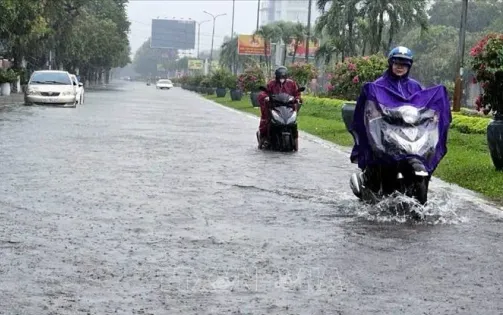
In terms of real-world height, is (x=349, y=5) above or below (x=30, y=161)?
above

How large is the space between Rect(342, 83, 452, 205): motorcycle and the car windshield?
96.2 feet

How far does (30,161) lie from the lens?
14.2 m

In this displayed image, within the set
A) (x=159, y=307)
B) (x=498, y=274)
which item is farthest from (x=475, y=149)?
(x=159, y=307)

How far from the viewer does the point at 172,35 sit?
175625 millimetres

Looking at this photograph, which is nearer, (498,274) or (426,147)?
(498,274)

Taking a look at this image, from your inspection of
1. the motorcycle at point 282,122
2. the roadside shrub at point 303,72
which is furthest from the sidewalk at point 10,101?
the motorcycle at point 282,122

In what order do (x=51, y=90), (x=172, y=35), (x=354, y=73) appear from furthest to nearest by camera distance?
(x=172, y=35) < (x=51, y=90) < (x=354, y=73)

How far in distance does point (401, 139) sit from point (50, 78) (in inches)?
1195

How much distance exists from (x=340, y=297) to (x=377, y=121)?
4.25 meters

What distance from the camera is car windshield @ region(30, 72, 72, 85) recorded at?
126ft

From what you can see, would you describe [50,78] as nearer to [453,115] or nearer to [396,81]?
[453,115]

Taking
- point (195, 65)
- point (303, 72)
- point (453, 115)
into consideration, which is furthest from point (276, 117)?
point (195, 65)

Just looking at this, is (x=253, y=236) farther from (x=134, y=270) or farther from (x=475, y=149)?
(x=475, y=149)

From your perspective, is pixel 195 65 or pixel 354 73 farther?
pixel 195 65
